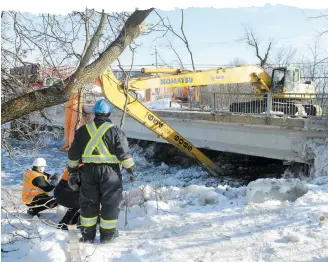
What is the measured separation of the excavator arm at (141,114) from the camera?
9.77 meters

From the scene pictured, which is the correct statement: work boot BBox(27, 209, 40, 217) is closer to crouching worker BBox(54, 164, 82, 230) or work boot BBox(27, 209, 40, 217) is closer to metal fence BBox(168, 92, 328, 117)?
crouching worker BBox(54, 164, 82, 230)

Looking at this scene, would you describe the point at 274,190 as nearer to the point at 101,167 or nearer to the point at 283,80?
the point at 101,167

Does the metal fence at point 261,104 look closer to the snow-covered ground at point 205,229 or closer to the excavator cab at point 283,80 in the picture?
the excavator cab at point 283,80

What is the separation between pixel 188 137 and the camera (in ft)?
45.4

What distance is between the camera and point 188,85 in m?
11.6

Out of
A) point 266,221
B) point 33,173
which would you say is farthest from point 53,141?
point 266,221

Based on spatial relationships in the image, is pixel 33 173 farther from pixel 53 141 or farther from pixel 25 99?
pixel 53 141

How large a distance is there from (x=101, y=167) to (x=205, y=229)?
56.5 inches

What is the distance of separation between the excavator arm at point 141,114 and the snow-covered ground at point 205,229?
3.33 meters

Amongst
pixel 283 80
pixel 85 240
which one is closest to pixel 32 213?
pixel 85 240

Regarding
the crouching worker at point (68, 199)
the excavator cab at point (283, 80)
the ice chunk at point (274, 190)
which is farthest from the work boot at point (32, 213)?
the excavator cab at point (283, 80)

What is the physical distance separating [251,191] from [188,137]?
756 cm

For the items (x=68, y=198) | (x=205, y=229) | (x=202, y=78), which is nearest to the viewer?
(x=205, y=229)

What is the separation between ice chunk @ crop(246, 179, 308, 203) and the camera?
20.7ft
